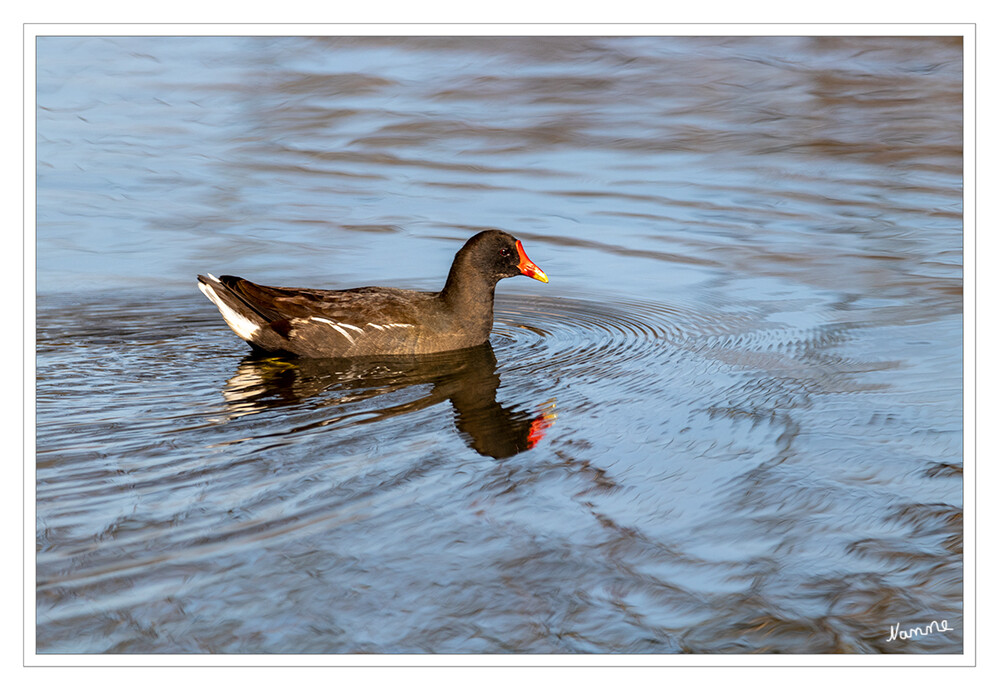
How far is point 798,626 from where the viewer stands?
13.8 feet

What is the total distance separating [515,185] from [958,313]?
379 cm

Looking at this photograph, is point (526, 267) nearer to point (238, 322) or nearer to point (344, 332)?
point (344, 332)

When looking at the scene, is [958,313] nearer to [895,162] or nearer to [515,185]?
[895,162]

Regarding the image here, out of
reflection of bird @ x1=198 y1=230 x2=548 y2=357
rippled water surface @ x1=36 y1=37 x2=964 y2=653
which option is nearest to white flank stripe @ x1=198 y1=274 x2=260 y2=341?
reflection of bird @ x1=198 y1=230 x2=548 y2=357

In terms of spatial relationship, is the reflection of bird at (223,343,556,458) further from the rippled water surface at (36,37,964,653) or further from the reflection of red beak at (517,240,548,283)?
the reflection of red beak at (517,240,548,283)

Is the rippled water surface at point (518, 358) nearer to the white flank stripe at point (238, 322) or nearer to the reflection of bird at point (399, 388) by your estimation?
the reflection of bird at point (399, 388)

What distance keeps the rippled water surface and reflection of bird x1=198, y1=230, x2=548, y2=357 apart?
16 centimetres

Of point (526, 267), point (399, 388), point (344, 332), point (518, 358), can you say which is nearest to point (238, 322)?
point (344, 332)

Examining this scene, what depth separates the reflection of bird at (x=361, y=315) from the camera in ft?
22.8

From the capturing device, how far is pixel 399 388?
21.1 feet
